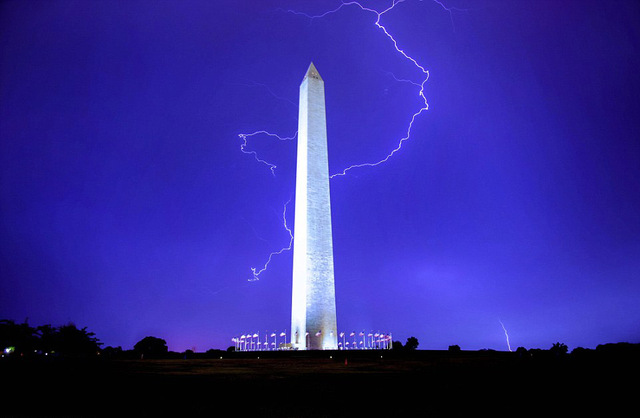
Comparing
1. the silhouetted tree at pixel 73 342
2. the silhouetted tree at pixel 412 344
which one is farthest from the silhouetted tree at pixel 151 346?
the silhouetted tree at pixel 412 344

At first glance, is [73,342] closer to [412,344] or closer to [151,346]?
[151,346]

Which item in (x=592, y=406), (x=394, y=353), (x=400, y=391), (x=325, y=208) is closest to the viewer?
(x=592, y=406)

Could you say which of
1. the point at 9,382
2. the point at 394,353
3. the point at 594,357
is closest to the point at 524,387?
the point at 594,357

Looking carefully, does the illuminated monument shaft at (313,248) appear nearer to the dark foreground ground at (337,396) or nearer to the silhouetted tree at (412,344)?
the silhouetted tree at (412,344)

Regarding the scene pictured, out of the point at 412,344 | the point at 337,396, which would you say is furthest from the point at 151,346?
the point at 337,396

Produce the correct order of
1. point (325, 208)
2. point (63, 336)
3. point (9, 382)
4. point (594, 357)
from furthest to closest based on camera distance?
point (325, 208) → point (63, 336) → point (594, 357) → point (9, 382)

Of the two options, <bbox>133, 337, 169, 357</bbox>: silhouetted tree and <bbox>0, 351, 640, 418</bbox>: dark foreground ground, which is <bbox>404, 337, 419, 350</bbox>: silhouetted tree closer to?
<bbox>133, 337, 169, 357</bbox>: silhouetted tree

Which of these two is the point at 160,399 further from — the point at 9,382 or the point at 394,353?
the point at 394,353
